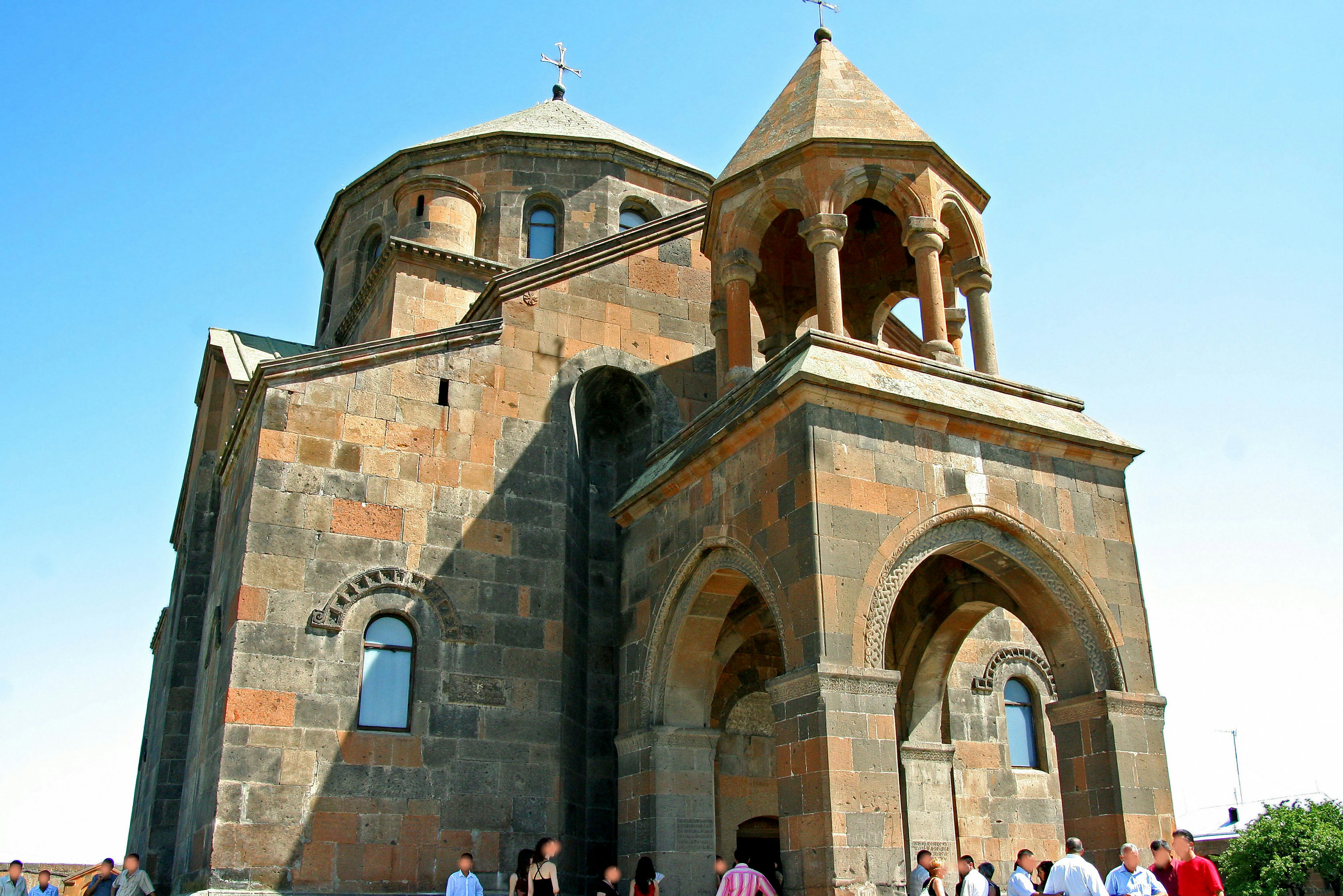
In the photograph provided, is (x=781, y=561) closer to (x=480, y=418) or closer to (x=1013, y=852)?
(x=480, y=418)

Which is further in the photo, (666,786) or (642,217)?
(642,217)

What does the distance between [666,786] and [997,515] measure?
3987 millimetres

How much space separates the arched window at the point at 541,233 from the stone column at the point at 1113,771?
10.7m

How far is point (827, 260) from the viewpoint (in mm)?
10562

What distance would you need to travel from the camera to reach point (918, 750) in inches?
460

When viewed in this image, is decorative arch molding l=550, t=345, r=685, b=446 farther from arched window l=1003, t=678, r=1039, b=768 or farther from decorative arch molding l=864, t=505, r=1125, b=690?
arched window l=1003, t=678, r=1039, b=768

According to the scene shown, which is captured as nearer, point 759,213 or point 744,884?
point 744,884

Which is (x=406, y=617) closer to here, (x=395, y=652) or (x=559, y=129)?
(x=395, y=652)

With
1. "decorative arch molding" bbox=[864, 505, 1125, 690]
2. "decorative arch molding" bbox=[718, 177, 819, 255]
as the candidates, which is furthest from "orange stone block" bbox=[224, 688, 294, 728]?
"decorative arch molding" bbox=[718, 177, 819, 255]

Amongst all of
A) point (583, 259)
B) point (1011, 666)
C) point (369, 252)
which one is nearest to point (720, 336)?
point (583, 259)

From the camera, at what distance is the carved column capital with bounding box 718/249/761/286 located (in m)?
11.6

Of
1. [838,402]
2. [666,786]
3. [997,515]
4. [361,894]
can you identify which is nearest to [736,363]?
[838,402]

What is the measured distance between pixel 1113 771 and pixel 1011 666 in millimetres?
4231

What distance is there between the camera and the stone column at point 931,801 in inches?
445
